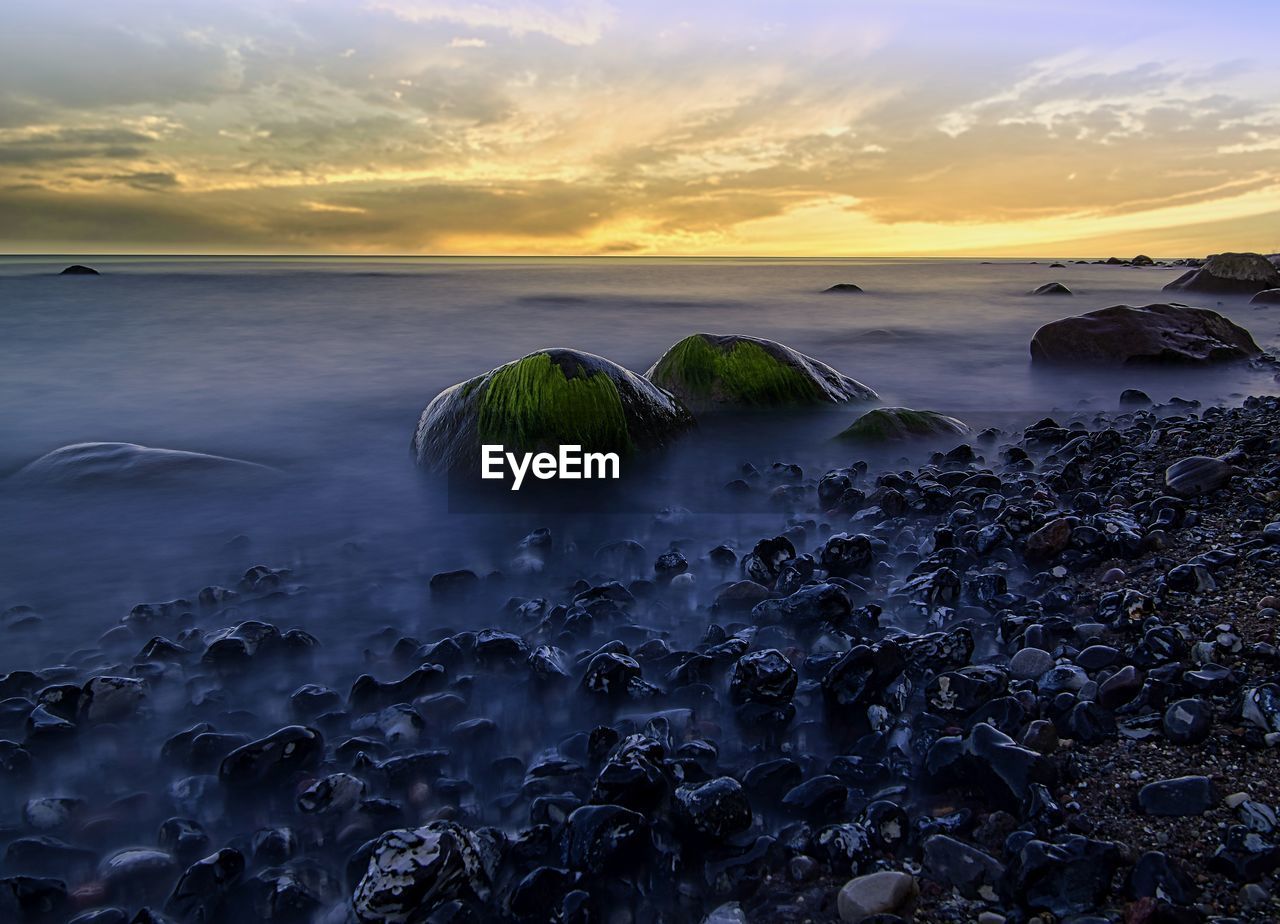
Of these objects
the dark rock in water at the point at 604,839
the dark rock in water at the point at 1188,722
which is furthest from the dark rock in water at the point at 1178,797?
the dark rock in water at the point at 604,839

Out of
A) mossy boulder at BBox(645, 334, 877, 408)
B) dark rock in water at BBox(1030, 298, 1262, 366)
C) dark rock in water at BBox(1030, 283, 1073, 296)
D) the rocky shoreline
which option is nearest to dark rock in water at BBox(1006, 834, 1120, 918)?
the rocky shoreline

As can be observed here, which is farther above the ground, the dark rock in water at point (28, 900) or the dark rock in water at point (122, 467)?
the dark rock in water at point (122, 467)

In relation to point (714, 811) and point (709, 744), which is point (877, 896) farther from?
point (709, 744)

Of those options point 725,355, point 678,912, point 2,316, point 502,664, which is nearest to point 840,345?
point 725,355

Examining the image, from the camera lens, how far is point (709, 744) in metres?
3.16

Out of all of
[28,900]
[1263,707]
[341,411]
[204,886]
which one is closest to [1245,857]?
[1263,707]

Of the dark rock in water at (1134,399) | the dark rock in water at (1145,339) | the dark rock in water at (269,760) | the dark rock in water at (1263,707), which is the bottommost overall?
the dark rock in water at (269,760)

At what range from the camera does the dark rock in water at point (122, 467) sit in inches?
281

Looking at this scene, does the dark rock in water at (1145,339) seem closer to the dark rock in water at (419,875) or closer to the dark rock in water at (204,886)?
the dark rock in water at (419,875)

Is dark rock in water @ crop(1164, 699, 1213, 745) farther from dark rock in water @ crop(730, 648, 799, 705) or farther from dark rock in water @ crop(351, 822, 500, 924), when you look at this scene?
dark rock in water @ crop(351, 822, 500, 924)

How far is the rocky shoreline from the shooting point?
2410 millimetres

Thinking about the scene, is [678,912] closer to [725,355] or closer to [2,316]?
[725,355]

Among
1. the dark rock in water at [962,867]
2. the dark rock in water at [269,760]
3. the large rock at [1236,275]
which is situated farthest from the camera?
the large rock at [1236,275]

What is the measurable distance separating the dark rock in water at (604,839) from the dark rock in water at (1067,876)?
1.16 metres
